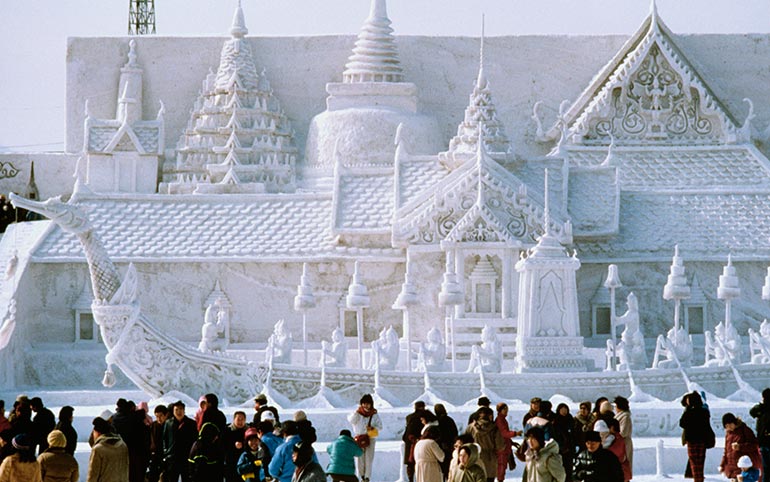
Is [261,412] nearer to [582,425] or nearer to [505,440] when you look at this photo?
[505,440]

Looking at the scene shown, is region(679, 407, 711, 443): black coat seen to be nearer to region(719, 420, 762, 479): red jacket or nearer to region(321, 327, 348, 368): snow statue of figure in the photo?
region(719, 420, 762, 479): red jacket

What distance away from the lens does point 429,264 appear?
3925cm

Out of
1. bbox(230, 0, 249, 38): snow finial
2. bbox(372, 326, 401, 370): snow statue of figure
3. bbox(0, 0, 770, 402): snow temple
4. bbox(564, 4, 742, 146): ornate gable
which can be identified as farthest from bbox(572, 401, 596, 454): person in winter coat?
bbox(230, 0, 249, 38): snow finial

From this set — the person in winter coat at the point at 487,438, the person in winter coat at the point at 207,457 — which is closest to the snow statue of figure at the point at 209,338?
the person in winter coat at the point at 487,438

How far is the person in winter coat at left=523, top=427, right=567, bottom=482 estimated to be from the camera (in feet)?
63.2

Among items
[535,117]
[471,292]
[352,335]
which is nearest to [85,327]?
[352,335]

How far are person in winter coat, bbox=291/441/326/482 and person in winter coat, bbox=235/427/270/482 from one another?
1752 millimetres

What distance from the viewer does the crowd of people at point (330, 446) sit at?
18828mm

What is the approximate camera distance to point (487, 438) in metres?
21.4

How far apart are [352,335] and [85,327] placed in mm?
5375

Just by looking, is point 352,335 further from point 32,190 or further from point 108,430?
point 108,430

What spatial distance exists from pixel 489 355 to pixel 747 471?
1157 centimetres

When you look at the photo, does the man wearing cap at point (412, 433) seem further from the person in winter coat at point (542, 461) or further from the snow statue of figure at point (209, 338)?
the snow statue of figure at point (209, 338)

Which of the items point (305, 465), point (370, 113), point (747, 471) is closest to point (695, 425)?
point (747, 471)
